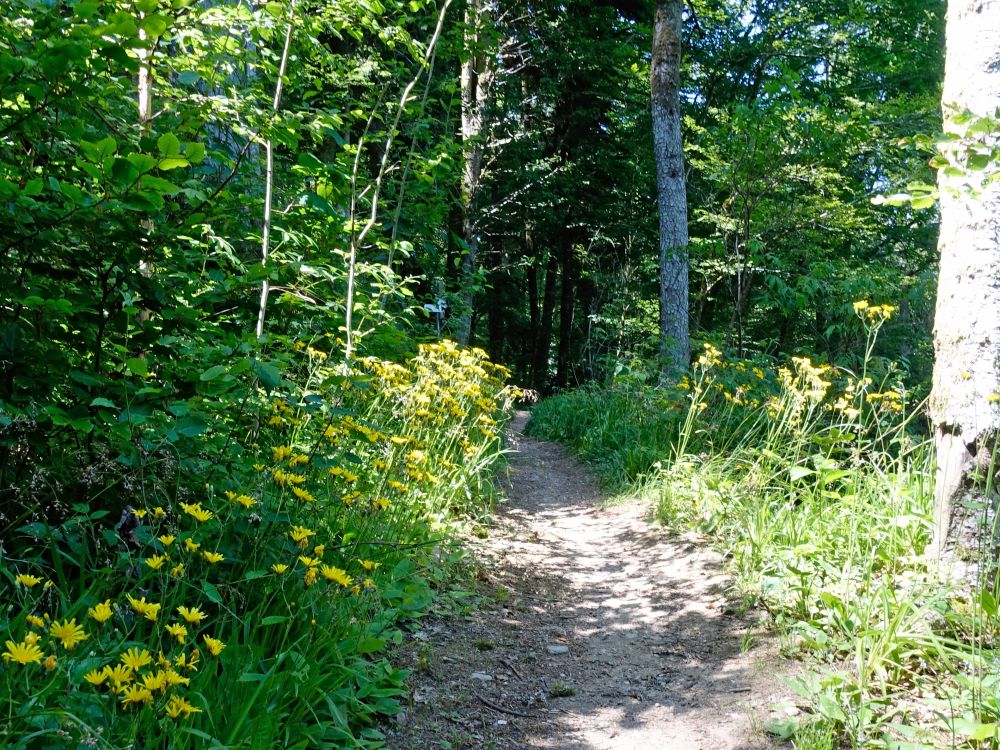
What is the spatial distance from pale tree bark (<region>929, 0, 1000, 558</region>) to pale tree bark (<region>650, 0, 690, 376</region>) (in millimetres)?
5633

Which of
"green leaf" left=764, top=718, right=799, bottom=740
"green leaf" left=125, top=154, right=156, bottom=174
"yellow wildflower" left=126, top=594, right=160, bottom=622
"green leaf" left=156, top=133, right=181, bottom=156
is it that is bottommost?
"green leaf" left=764, top=718, right=799, bottom=740

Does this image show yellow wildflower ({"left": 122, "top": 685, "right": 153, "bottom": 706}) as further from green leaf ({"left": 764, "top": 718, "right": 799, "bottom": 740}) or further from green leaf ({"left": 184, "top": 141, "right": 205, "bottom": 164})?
green leaf ({"left": 764, "top": 718, "right": 799, "bottom": 740})

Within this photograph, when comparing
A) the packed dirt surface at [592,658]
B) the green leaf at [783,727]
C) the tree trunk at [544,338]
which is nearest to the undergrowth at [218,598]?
the packed dirt surface at [592,658]

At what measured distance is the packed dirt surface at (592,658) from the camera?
8.50ft

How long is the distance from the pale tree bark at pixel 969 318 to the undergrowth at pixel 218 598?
2509 mm

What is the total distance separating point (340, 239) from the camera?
4.27 meters

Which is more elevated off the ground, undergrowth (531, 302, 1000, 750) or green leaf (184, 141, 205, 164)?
green leaf (184, 141, 205, 164)

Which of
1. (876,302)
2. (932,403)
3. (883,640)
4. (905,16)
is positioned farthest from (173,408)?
(905,16)

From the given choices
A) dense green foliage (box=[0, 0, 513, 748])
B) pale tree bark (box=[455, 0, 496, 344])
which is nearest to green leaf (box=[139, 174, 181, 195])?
dense green foliage (box=[0, 0, 513, 748])

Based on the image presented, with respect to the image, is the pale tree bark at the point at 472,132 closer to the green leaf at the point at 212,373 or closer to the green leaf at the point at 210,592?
the green leaf at the point at 212,373

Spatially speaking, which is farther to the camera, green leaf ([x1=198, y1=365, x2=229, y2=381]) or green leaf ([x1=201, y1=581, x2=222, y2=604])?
green leaf ([x1=198, y1=365, x2=229, y2=381])

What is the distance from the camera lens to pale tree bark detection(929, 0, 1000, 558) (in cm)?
307

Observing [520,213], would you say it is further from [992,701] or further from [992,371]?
[992,701]

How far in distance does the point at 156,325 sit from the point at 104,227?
1.24ft
